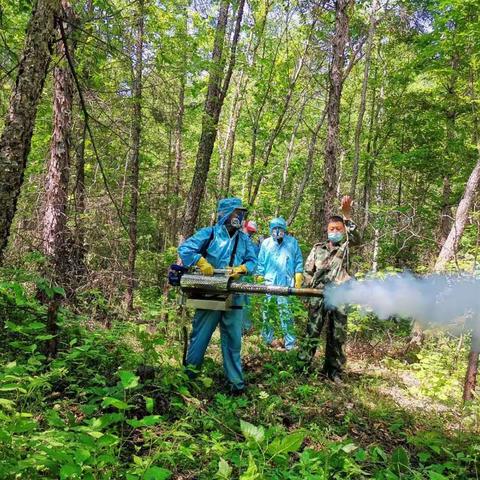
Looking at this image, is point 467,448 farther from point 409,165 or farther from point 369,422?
point 409,165

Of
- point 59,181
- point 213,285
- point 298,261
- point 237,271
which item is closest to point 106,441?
point 213,285

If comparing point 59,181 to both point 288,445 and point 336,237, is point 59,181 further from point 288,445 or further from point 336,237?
point 288,445

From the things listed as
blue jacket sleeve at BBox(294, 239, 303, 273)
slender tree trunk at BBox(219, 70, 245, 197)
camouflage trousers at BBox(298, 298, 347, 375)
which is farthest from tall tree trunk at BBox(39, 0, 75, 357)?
slender tree trunk at BBox(219, 70, 245, 197)

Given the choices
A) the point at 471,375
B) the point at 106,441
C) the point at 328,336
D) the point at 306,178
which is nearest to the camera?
the point at 106,441

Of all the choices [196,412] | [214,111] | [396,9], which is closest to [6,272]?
[196,412]

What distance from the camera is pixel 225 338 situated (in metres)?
5.56

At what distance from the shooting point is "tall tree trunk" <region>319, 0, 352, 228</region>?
7879 mm

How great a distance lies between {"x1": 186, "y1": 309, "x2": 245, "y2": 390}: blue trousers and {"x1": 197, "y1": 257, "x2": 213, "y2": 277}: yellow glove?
0.57m

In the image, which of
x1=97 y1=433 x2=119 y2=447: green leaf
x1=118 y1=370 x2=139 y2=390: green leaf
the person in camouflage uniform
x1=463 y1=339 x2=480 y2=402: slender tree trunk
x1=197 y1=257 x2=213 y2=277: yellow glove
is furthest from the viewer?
the person in camouflage uniform

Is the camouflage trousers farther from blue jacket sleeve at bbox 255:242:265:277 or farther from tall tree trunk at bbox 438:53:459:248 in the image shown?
tall tree trunk at bbox 438:53:459:248

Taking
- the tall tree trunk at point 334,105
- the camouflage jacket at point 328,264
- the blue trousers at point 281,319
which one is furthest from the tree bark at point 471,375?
the tall tree trunk at point 334,105

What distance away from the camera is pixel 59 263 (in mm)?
6258

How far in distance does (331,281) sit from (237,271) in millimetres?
1757

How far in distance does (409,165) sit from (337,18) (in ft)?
25.6
